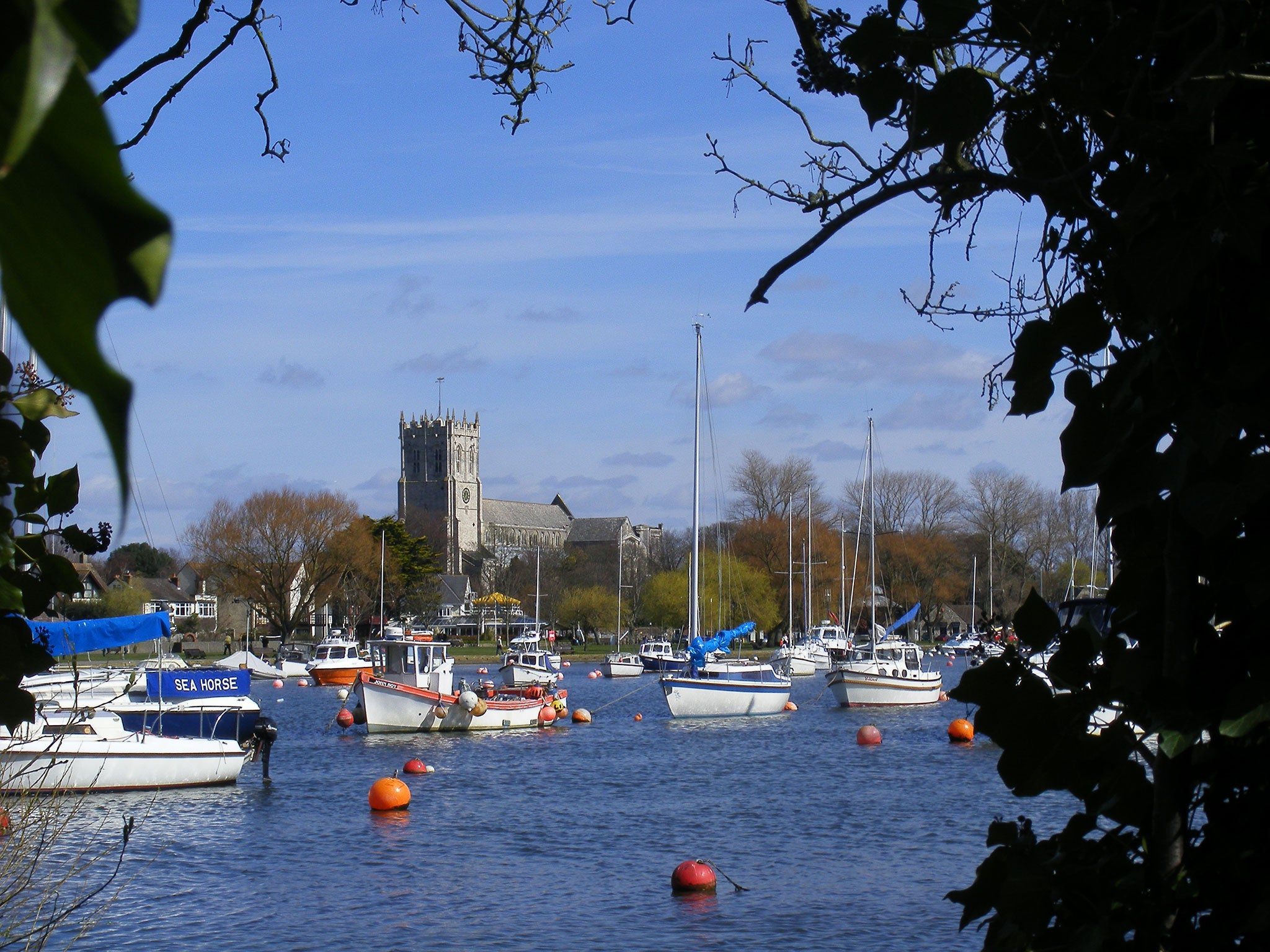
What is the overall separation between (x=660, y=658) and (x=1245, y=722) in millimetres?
70103

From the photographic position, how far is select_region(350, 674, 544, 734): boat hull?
1487 inches

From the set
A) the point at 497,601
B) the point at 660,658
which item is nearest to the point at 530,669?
the point at 660,658

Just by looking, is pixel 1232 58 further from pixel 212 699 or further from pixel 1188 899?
pixel 212 699

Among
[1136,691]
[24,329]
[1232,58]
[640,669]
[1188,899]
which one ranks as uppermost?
[1232,58]

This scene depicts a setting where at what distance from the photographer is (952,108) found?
2.74 metres

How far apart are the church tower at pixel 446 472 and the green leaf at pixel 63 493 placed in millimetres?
164511

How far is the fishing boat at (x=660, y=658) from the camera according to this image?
70.8 meters

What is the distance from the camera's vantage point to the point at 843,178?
3.32 metres

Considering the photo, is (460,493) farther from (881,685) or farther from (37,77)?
(37,77)

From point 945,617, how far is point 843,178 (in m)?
112

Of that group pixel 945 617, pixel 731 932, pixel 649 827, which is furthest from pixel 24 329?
pixel 945 617

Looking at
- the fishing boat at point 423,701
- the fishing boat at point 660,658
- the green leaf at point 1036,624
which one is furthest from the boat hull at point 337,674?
the green leaf at point 1036,624

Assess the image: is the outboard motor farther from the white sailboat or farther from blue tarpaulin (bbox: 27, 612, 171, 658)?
the white sailboat

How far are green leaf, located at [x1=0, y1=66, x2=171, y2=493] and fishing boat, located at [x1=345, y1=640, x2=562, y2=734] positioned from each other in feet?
124
